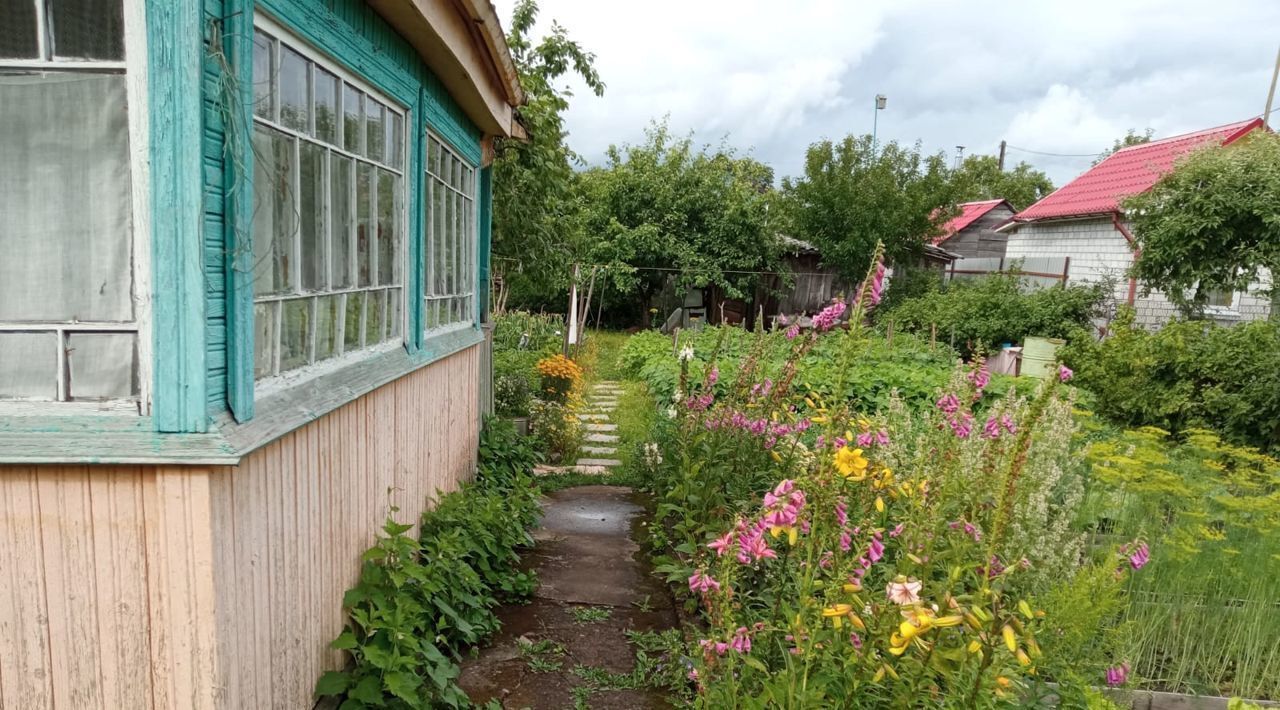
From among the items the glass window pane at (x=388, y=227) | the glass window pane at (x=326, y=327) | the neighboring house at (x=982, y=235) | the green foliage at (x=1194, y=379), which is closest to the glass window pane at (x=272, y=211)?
the glass window pane at (x=326, y=327)

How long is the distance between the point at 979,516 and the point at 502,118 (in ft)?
13.3

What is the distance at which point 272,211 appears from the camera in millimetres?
2369

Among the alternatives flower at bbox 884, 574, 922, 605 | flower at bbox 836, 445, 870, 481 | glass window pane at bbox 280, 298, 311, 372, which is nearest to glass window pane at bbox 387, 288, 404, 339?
glass window pane at bbox 280, 298, 311, 372

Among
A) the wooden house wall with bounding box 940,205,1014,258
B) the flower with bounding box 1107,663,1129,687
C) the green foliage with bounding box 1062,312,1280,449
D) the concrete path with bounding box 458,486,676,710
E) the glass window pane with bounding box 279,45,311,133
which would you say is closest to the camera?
the glass window pane with bounding box 279,45,311,133

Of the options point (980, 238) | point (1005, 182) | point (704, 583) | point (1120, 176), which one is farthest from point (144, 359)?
point (1005, 182)

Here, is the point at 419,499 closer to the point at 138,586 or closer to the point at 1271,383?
the point at 138,586

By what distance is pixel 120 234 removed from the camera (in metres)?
1.87

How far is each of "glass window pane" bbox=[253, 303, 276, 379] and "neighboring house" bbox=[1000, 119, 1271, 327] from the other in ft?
42.7

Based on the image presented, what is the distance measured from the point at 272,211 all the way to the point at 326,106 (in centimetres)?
65

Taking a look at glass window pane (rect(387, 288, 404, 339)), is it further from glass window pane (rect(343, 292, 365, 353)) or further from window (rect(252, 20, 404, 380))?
glass window pane (rect(343, 292, 365, 353))

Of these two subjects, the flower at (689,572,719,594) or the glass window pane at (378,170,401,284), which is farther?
the glass window pane at (378,170,401,284)

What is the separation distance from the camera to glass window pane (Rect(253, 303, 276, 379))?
2.27 meters

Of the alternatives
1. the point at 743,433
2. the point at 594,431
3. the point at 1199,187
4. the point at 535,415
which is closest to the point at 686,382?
the point at 743,433

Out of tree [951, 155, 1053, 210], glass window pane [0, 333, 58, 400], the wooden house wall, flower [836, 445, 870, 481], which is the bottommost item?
flower [836, 445, 870, 481]
